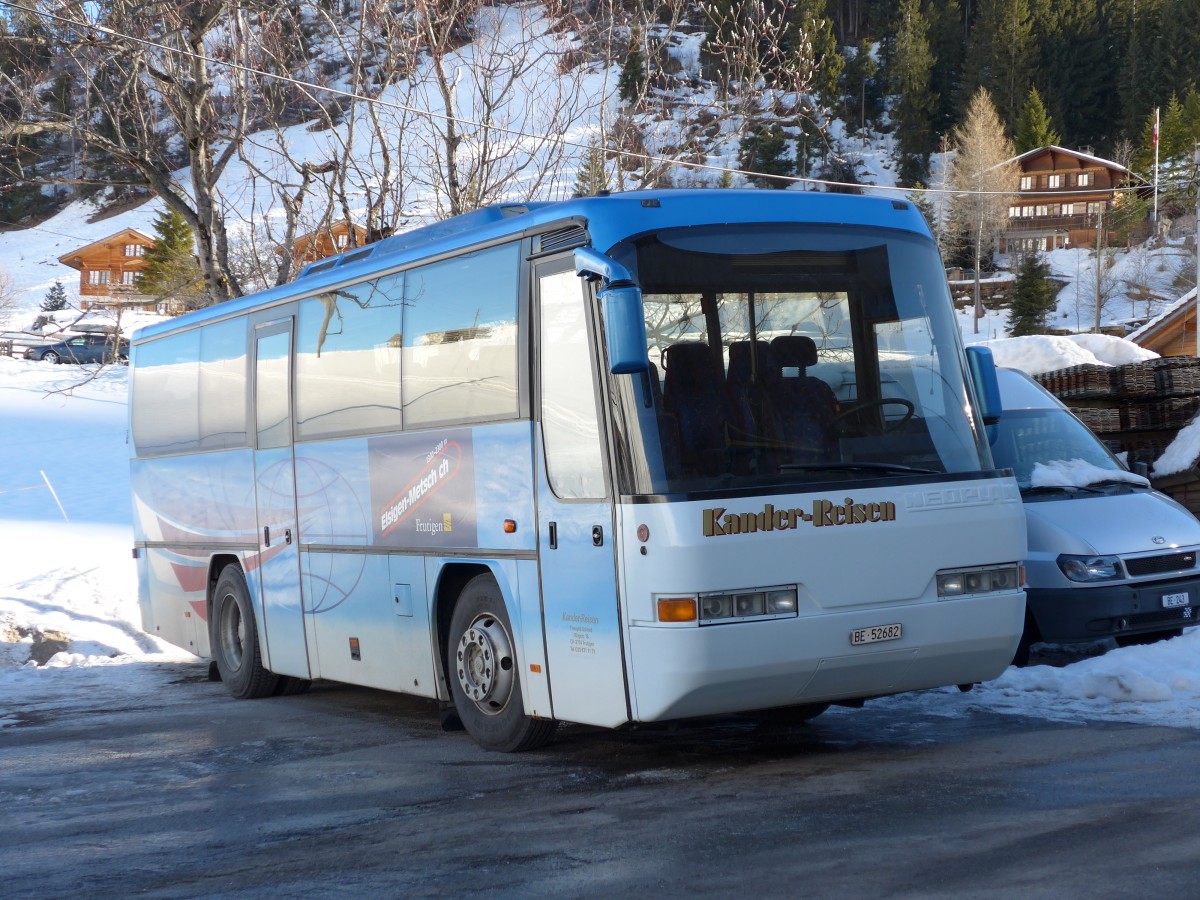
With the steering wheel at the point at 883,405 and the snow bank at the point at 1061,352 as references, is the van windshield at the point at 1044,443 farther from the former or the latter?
the snow bank at the point at 1061,352

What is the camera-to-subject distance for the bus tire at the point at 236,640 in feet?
37.7

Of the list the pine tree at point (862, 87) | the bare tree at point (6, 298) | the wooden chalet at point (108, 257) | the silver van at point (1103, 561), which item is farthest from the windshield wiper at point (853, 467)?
the pine tree at point (862, 87)

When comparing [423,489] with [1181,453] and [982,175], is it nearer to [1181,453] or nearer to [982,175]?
[1181,453]

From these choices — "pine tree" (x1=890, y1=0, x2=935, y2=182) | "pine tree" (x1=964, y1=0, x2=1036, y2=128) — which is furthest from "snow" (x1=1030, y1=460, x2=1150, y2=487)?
"pine tree" (x1=964, y1=0, x2=1036, y2=128)

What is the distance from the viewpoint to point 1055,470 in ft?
36.6

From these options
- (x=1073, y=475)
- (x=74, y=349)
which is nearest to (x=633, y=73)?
(x=1073, y=475)

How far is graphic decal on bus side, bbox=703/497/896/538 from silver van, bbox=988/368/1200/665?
3150 millimetres

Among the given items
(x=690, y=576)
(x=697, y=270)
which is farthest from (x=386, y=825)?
(x=697, y=270)

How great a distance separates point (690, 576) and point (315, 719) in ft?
14.7

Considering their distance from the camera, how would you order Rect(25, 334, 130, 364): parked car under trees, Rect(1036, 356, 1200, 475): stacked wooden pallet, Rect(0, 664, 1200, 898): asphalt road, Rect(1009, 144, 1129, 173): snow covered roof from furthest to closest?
Rect(1009, 144, 1129, 173): snow covered roof → Rect(25, 334, 130, 364): parked car under trees → Rect(1036, 356, 1200, 475): stacked wooden pallet → Rect(0, 664, 1200, 898): asphalt road

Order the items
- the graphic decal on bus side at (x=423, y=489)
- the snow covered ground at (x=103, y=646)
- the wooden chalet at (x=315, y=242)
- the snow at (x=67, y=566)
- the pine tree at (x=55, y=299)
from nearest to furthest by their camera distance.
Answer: the graphic decal on bus side at (x=423, y=489) < the snow covered ground at (x=103, y=646) < the snow at (x=67, y=566) < the wooden chalet at (x=315, y=242) < the pine tree at (x=55, y=299)

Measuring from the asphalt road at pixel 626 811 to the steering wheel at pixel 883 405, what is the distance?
5.59 feet

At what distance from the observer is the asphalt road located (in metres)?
5.37

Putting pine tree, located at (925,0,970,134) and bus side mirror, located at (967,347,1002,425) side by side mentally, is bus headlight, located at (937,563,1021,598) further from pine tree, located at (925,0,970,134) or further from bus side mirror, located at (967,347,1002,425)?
pine tree, located at (925,0,970,134)
